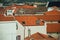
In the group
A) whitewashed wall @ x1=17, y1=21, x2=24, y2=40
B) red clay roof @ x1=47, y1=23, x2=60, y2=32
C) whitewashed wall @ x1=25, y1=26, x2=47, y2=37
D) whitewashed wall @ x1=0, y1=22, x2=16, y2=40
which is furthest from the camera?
red clay roof @ x1=47, y1=23, x2=60, y2=32

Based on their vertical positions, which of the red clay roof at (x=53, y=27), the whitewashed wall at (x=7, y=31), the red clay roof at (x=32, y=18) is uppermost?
the whitewashed wall at (x=7, y=31)

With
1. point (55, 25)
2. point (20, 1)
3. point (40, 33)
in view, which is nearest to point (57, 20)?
point (55, 25)

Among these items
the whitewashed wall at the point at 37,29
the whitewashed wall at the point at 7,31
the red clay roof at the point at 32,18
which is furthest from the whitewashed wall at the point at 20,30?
the whitewashed wall at the point at 7,31

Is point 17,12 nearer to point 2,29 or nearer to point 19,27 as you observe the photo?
point 19,27

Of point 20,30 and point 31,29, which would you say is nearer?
point 20,30

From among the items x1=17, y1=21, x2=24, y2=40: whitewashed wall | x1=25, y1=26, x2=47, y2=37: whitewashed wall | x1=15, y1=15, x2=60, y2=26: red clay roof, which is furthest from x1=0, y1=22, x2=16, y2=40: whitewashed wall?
x1=15, y1=15, x2=60, y2=26: red clay roof

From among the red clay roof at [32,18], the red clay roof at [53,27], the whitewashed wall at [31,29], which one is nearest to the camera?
the whitewashed wall at [31,29]

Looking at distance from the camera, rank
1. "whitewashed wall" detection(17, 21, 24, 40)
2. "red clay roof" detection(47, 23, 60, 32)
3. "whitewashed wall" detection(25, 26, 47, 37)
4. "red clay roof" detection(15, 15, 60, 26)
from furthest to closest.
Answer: "red clay roof" detection(15, 15, 60, 26), "red clay roof" detection(47, 23, 60, 32), "whitewashed wall" detection(25, 26, 47, 37), "whitewashed wall" detection(17, 21, 24, 40)

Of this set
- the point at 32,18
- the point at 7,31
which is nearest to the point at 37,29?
the point at 32,18

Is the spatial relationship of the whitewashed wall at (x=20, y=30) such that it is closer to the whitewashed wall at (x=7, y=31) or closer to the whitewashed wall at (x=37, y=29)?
the whitewashed wall at (x=37, y=29)

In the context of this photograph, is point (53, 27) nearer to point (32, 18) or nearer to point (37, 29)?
point (37, 29)

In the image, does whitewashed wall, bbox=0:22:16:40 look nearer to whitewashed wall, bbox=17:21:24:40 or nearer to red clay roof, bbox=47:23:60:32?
whitewashed wall, bbox=17:21:24:40
